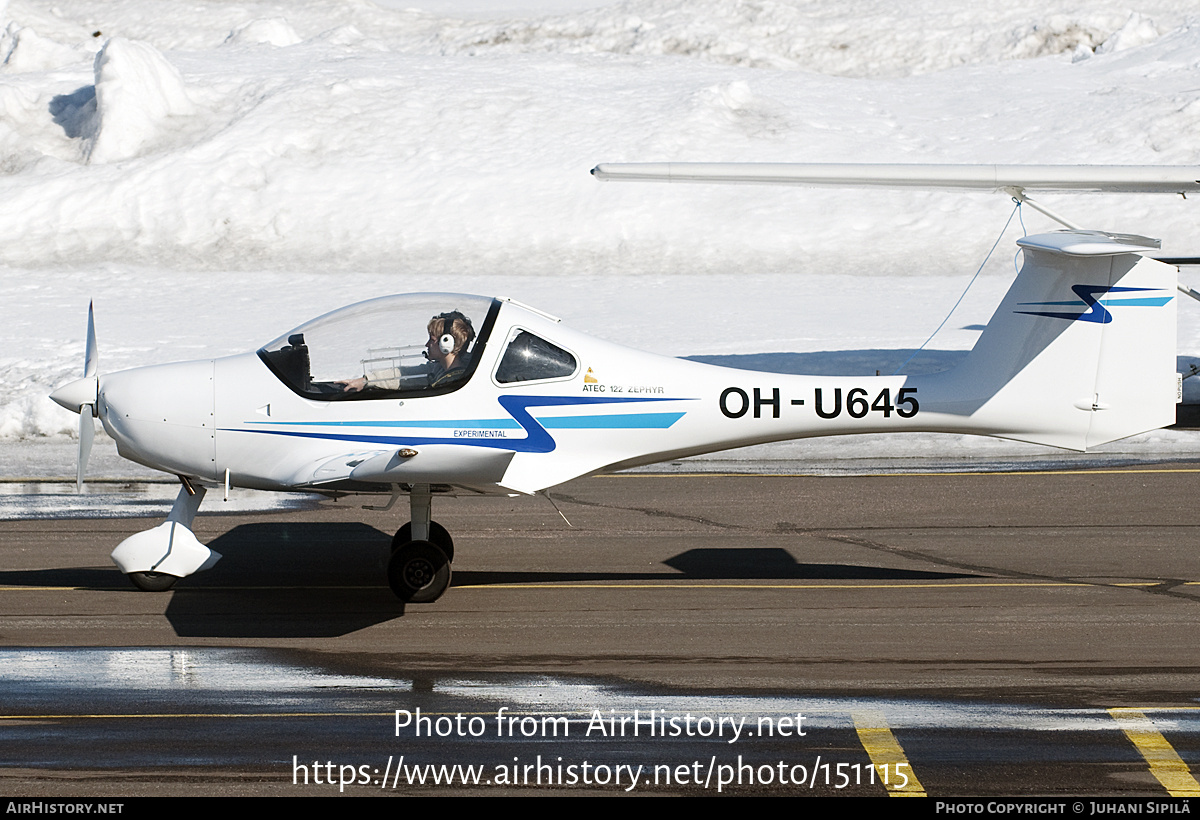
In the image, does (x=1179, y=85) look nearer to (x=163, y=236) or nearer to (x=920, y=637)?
(x=163, y=236)

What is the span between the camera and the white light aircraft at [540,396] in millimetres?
8859

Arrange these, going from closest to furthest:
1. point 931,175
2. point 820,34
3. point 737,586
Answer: point 737,586
point 931,175
point 820,34

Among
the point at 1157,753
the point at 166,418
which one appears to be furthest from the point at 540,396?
the point at 1157,753

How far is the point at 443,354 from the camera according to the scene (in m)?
8.94

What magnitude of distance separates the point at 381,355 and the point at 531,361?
1.11 meters

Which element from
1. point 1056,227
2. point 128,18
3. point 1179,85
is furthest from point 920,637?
point 128,18

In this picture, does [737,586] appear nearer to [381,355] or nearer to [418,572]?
[418,572]

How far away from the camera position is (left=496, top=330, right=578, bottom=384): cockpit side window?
8977 millimetres

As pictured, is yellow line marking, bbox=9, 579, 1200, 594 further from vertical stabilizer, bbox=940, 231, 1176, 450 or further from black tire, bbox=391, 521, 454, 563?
vertical stabilizer, bbox=940, 231, 1176, 450

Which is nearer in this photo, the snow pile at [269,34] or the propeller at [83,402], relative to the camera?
the propeller at [83,402]

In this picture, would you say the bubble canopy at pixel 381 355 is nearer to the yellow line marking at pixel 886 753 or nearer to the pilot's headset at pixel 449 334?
the pilot's headset at pixel 449 334

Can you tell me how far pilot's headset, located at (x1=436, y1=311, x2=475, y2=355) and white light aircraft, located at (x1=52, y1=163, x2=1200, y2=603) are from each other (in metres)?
0.01

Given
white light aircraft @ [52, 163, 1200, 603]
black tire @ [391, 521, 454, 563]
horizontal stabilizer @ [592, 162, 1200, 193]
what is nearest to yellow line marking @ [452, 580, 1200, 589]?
black tire @ [391, 521, 454, 563]

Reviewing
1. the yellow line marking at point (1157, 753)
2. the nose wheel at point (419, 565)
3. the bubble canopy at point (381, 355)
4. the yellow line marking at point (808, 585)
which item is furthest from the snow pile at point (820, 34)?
the yellow line marking at point (1157, 753)
